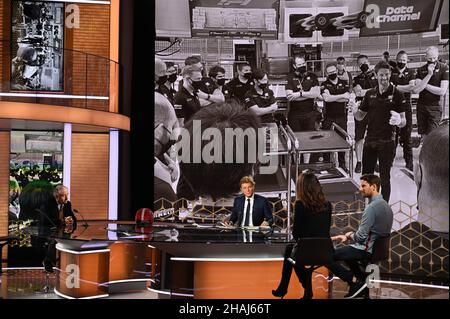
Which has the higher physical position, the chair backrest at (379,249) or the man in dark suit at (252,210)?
the man in dark suit at (252,210)

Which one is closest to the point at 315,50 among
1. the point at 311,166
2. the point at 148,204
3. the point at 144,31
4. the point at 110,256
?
the point at 311,166

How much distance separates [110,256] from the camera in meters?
6.89

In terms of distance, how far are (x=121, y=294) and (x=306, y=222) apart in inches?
96.6

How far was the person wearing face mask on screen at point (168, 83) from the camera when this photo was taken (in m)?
10.8

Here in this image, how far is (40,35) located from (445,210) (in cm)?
695

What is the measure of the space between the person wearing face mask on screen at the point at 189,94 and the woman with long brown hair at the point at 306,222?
17.0 feet

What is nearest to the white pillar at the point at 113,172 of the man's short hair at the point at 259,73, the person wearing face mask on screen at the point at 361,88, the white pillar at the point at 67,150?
Result: the white pillar at the point at 67,150

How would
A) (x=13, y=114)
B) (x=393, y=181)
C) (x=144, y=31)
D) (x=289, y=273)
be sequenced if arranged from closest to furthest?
(x=289, y=273), (x=13, y=114), (x=393, y=181), (x=144, y=31)

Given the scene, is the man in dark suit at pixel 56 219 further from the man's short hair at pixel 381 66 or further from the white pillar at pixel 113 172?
the man's short hair at pixel 381 66

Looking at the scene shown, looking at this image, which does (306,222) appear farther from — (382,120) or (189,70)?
(189,70)

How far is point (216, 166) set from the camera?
10.9 m

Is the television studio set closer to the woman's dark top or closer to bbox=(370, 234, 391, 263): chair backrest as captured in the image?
bbox=(370, 234, 391, 263): chair backrest

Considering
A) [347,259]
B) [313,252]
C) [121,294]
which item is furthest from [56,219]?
[347,259]

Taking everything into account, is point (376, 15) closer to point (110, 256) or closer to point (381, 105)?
point (381, 105)
